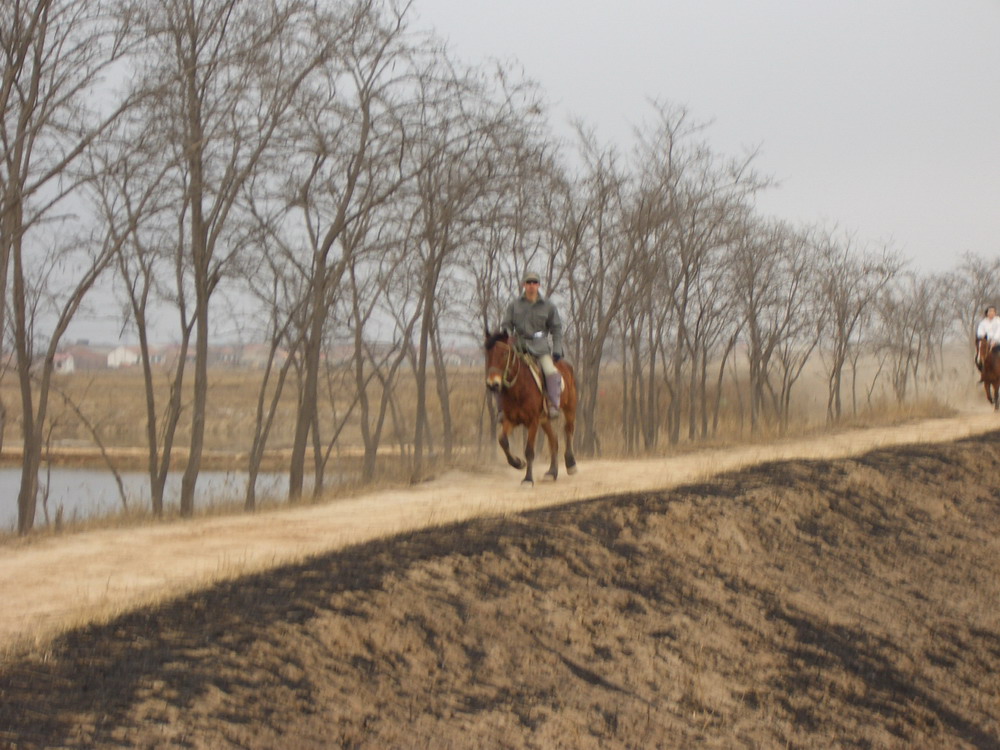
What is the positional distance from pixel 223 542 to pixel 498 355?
5.18m

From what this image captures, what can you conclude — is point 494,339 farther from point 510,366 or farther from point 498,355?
point 510,366

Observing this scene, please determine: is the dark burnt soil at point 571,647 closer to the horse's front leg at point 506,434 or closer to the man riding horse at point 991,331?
the horse's front leg at point 506,434

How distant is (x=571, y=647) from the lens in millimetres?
9672

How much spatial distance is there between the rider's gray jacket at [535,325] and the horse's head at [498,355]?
0.28 meters

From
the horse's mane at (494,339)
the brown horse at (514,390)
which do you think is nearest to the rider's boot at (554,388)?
the brown horse at (514,390)

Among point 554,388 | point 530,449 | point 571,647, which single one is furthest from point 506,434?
point 571,647

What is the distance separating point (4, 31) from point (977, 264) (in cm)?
5156

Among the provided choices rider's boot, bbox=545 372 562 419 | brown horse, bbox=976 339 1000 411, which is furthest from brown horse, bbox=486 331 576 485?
brown horse, bbox=976 339 1000 411

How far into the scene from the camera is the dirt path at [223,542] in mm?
8648

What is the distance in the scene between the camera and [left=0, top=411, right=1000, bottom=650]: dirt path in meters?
8.65

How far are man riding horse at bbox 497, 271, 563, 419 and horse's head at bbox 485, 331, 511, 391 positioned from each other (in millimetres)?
271

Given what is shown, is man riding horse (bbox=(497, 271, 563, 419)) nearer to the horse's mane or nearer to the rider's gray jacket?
the rider's gray jacket

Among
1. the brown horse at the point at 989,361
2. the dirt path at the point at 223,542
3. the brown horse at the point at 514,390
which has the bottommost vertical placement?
the dirt path at the point at 223,542

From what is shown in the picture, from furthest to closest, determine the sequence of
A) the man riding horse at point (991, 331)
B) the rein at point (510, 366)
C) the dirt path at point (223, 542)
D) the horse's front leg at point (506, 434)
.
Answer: the man riding horse at point (991, 331) → the horse's front leg at point (506, 434) → the rein at point (510, 366) → the dirt path at point (223, 542)
